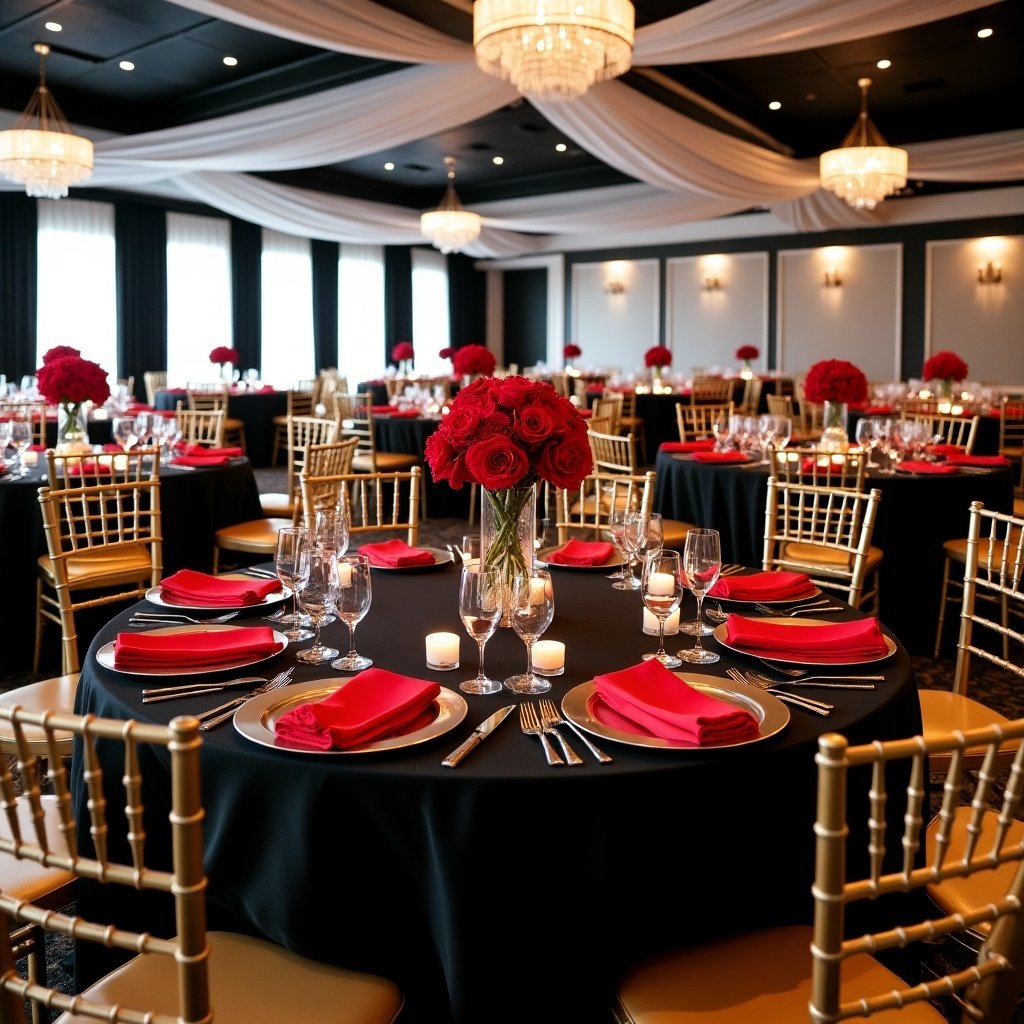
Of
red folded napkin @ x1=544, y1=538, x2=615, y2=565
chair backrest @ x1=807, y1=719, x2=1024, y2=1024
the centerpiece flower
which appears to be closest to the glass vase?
the centerpiece flower

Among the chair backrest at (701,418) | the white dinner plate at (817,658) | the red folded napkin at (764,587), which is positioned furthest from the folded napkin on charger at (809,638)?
the chair backrest at (701,418)

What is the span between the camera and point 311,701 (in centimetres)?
190

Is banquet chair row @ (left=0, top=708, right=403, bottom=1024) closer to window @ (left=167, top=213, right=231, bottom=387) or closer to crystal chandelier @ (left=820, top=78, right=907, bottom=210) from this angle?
crystal chandelier @ (left=820, top=78, right=907, bottom=210)

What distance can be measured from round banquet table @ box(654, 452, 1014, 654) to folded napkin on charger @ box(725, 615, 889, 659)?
9.30 ft

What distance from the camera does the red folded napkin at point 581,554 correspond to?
3.05m

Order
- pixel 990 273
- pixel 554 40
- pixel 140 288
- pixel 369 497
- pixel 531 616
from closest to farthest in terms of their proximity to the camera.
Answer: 1. pixel 531 616
2. pixel 554 40
3. pixel 369 497
4. pixel 140 288
5. pixel 990 273

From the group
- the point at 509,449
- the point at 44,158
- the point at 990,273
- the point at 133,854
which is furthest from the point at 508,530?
the point at 990,273

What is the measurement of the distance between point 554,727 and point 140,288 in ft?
41.0

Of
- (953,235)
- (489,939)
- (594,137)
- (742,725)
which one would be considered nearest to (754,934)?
(742,725)

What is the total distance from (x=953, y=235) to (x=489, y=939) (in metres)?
14.9

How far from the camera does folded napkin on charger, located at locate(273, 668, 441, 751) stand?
1.67 meters

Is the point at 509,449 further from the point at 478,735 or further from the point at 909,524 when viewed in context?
the point at 909,524

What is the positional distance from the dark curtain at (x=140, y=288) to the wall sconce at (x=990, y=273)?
36.7 feet

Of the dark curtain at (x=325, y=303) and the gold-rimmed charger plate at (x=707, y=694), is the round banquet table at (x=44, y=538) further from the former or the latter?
the dark curtain at (x=325, y=303)
